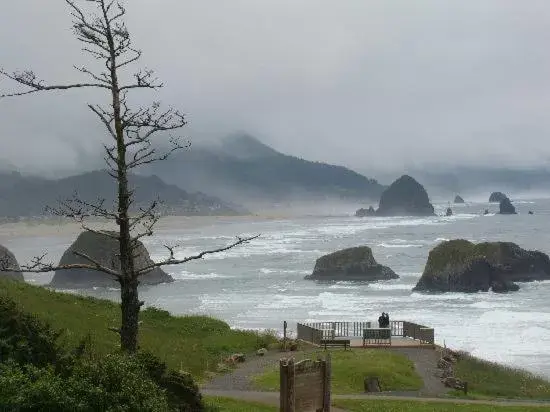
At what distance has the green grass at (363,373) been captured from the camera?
2405 cm

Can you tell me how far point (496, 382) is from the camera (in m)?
28.3

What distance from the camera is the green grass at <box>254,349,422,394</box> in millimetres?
24047

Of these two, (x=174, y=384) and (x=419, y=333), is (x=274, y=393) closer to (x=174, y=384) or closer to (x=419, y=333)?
(x=174, y=384)

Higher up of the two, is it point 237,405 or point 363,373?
point 237,405

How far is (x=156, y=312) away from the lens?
1417 inches

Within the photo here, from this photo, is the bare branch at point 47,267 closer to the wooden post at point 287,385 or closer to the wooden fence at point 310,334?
the wooden post at point 287,385

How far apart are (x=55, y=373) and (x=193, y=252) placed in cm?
10612

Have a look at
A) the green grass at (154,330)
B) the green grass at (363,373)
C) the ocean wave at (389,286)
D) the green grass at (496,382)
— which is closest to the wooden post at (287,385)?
the green grass at (363,373)

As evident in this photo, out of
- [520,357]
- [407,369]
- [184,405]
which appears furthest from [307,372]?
[520,357]

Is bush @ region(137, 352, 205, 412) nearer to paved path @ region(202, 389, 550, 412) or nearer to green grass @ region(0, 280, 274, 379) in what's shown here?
paved path @ region(202, 389, 550, 412)

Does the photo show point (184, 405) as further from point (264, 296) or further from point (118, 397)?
point (264, 296)

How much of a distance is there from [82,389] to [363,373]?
16.4 m

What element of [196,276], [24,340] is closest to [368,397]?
[24,340]

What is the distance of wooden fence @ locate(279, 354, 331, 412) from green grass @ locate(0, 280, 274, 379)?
9836 millimetres
